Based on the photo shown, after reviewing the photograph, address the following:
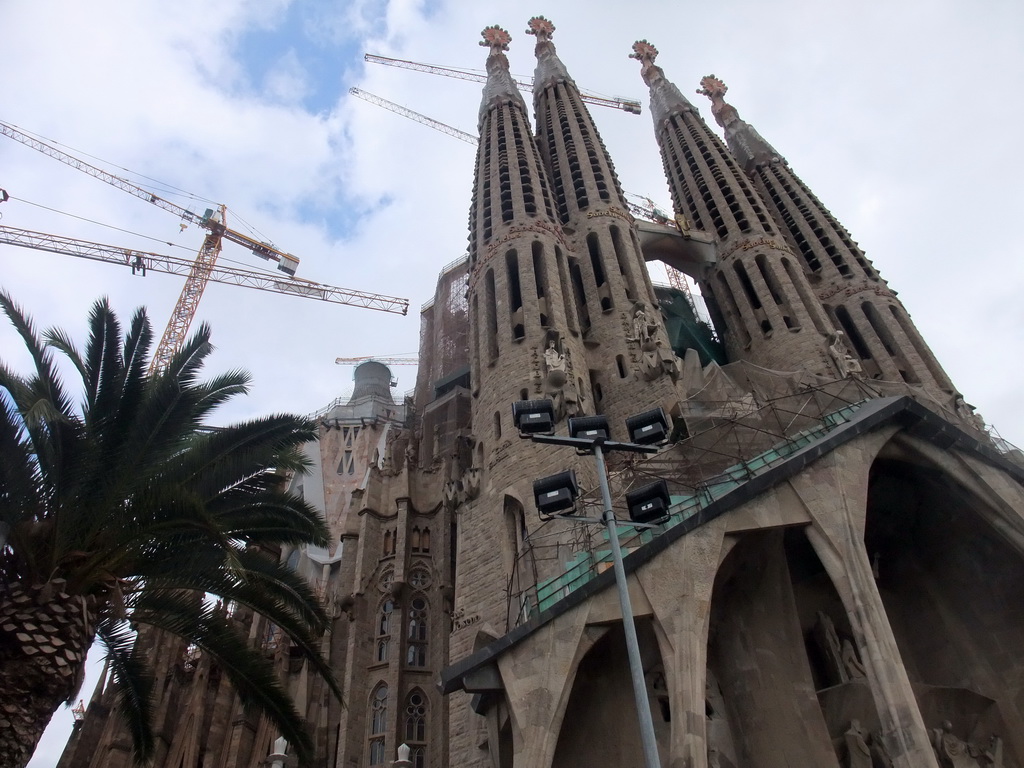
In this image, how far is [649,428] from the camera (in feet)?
33.1

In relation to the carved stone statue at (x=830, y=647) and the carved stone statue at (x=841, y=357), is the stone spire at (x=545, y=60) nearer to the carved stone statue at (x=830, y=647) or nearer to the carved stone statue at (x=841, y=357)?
the carved stone statue at (x=841, y=357)

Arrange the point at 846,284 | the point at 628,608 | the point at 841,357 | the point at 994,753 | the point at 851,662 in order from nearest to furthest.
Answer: the point at 628,608 → the point at 994,753 → the point at 851,662 → the point at 841,357 → the point at 846,284

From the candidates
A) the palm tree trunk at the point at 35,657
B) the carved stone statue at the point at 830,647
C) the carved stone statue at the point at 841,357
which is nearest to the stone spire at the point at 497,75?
the carved stone statue at the point at 841,357

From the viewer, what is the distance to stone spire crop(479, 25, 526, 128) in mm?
36969

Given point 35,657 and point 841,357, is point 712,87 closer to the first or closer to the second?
point 841,357

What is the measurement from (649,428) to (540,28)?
43.4 meters

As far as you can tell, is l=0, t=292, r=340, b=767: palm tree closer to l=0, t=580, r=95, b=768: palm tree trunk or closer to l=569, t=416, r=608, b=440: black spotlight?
l=0, t=580, r=95, b=768: palm tree trunk

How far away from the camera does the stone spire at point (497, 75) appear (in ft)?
121

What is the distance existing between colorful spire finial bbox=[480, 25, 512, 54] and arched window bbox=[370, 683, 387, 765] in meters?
34.5

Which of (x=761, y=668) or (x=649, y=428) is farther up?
(x=649, y=428)

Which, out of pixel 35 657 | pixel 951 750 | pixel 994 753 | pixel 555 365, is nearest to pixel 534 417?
pixel 35 657

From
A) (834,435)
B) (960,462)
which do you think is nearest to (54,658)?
(834,435)

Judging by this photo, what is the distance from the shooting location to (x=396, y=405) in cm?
4362

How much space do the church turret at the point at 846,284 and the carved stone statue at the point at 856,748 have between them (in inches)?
532
